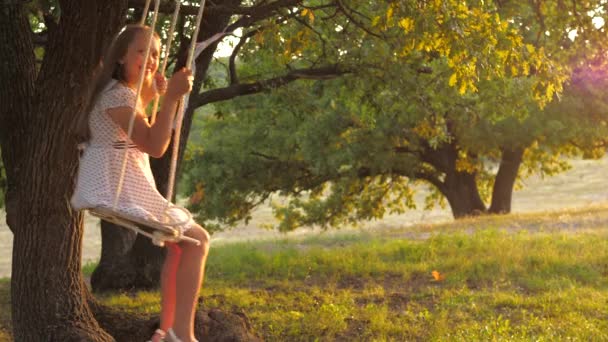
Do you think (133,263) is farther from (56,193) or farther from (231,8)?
(56,193)

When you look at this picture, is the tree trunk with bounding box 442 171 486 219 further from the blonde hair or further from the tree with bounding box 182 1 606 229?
the blonde hair

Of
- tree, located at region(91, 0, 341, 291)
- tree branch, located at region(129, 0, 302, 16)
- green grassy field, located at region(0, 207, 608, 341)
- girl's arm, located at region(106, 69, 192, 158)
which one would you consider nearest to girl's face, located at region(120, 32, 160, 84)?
girl's arm, located at region(106, 69, 192, 158)

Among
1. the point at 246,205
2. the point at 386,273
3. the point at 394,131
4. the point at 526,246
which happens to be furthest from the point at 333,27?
the point at 246,205

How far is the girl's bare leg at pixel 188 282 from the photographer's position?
5117mm

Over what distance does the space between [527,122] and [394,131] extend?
3.09 metres

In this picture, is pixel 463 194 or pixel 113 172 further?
pixel 463 194

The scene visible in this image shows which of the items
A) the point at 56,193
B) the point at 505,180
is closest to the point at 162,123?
the point at 56,193

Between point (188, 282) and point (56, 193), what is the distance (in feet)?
6.86

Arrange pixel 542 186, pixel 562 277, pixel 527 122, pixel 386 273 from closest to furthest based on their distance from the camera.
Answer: pixel 562 277 → pixel 386 273 → pixel 527 122 → pixel 542 186

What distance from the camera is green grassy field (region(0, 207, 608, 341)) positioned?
335 inches

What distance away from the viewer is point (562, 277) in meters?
11.6

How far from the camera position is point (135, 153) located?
516 centimetres

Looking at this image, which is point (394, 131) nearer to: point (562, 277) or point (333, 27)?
point (333, 27)

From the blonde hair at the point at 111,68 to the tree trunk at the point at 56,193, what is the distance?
1.64 meters
